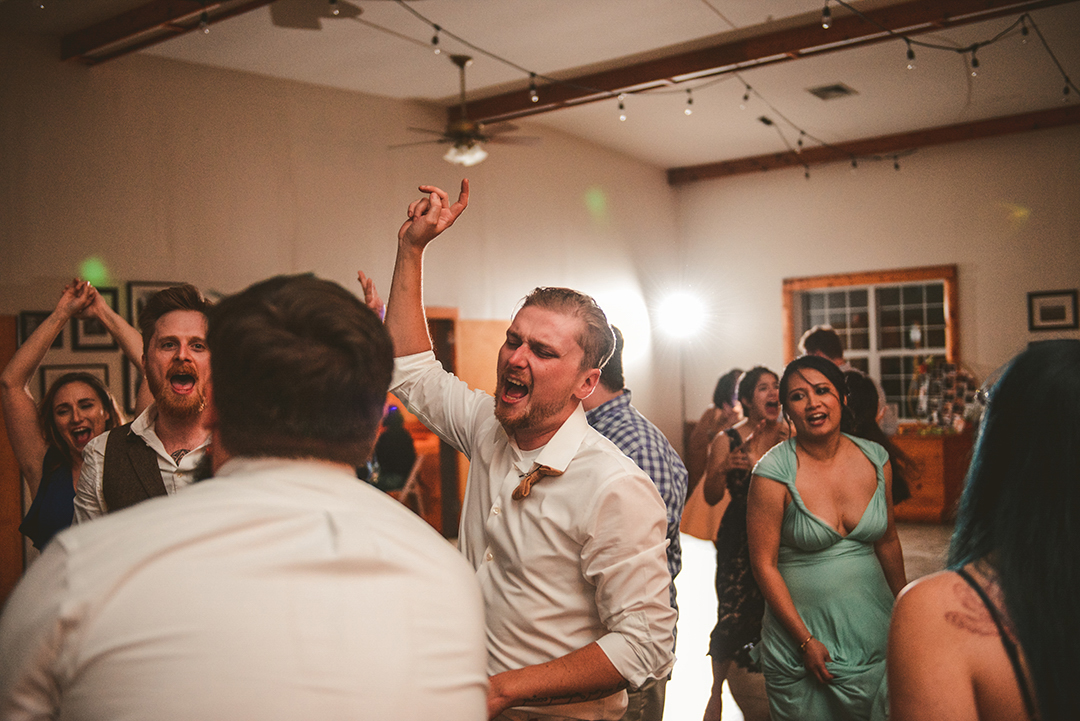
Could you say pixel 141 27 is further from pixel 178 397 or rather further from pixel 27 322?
pixel 178 397

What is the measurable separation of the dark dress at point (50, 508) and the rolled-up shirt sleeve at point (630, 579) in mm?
1783

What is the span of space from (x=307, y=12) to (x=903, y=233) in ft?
24.1

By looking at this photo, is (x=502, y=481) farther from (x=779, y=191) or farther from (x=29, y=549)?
(x=779, y=191)

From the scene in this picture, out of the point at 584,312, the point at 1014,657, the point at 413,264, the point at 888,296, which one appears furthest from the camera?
the point at 888,296

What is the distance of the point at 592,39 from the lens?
6605 millimetres

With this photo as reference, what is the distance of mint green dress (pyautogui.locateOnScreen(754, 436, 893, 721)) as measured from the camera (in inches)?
97.7

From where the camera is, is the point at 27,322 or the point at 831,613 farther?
the point at 27,322

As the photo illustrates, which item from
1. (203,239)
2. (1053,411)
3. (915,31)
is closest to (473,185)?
(203,239)

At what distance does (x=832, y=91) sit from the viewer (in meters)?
8.02

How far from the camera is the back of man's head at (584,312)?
1817 millimetres

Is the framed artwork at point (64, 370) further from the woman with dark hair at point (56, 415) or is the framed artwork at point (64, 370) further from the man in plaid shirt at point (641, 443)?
the man in plaid shirt at point (641, 443)

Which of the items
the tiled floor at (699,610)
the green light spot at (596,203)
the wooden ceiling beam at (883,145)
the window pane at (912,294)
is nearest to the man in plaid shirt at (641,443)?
the tiled floor at (699,610)

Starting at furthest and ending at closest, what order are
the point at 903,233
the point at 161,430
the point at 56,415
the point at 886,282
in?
the point at 886,282 < the point at 903,233 < the point at 56,415 < the point at 161,430

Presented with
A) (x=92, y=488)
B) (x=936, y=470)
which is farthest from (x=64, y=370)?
(x=936, y=470)
